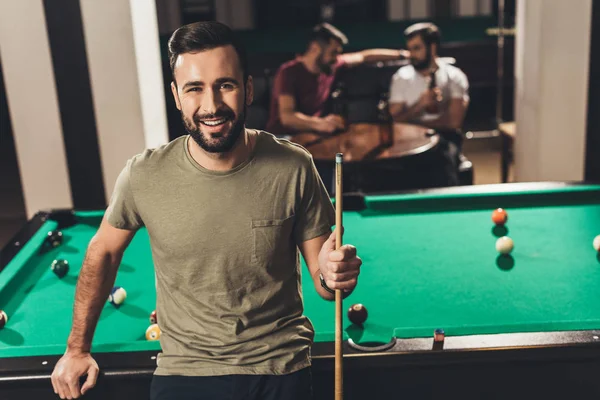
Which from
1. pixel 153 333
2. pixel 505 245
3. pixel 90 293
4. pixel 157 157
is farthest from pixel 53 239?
pixel 505 245

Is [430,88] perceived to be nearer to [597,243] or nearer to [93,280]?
[597,243]

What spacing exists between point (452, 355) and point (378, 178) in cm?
249

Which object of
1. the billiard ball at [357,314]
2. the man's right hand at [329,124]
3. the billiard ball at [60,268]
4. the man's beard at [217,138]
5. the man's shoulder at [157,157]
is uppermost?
the man's beard at [217,138]

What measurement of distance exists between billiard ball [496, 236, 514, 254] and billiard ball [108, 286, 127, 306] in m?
1.26

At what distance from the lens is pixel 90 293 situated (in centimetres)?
172

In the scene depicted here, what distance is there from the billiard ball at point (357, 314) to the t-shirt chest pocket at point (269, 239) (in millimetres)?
408

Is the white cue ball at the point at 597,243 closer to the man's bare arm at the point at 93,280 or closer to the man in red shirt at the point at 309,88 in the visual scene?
the man's bare arm at the point at 93,280

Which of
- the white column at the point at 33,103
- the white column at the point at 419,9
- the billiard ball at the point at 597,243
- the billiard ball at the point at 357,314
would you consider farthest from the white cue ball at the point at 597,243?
the white column at the point at 419,9

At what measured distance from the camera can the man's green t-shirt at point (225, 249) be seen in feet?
5.27

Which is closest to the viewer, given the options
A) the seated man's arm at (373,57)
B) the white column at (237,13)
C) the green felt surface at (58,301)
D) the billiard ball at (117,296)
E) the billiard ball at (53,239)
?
the green felt surface at (58,301)

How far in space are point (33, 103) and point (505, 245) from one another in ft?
9.73

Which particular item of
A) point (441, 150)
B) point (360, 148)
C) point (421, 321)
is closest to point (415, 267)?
point (421, 321)

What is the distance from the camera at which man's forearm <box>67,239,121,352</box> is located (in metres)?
1.71

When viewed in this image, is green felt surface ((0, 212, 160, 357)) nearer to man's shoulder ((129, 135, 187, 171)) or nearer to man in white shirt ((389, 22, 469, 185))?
man's shoulder ((129, 135, 187, 171))
